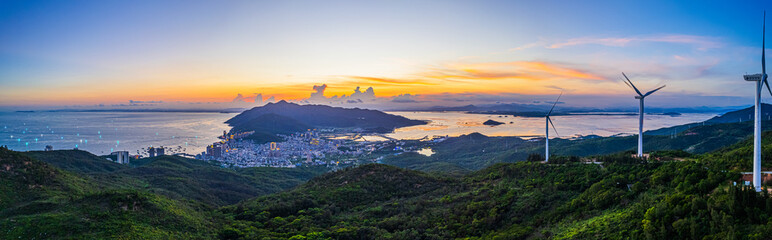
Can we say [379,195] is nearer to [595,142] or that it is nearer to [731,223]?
[731,223]

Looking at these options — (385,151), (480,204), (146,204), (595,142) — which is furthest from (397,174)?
(385,151)

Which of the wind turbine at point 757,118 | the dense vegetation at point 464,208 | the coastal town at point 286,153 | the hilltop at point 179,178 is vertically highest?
the wind turbine at point 757,118

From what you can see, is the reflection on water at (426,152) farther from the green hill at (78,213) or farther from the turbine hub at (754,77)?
the turbine hub at (754,77)

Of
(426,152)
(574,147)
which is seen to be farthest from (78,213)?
(426,152)

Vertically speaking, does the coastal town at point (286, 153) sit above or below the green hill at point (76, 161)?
below

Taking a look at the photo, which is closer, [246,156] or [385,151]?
[246,156]

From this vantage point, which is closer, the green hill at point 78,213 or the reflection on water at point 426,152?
the green hill at point 78,213

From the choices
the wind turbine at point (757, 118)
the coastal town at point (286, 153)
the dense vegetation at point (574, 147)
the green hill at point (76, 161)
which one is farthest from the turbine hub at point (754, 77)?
the coastal town at point (286, 153)

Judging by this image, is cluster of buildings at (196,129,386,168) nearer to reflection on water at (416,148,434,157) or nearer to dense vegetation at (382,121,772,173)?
reflection on water at (416,148,434,157)
